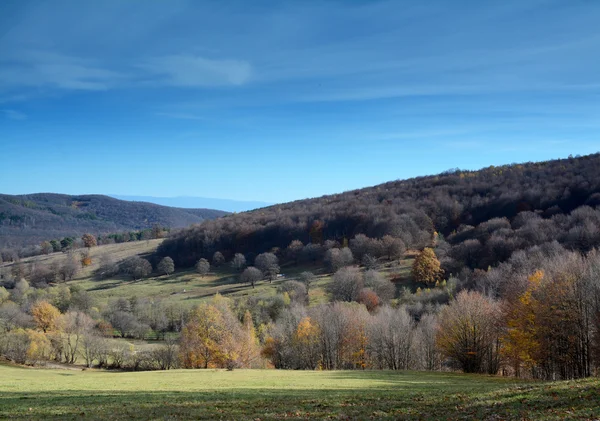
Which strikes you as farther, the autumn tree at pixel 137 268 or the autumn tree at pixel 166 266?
the autumn tree at pixel 166 266

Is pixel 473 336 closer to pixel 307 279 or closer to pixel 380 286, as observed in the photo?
pixel 380 286

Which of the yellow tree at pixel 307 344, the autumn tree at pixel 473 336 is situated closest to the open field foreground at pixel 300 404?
the autumn tree at pixel 473 336

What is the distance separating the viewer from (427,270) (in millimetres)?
119938

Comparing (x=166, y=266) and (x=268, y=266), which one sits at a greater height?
(x=166, y=266)

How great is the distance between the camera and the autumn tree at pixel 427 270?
11962 cm

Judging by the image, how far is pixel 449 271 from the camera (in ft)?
417

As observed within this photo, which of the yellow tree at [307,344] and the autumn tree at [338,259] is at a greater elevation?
the autumn tree at [338,259]

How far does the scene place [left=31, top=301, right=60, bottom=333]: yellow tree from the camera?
9182cm

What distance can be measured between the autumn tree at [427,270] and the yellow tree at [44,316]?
92.1 metres

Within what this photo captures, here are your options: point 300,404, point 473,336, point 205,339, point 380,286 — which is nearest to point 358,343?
point 473,336

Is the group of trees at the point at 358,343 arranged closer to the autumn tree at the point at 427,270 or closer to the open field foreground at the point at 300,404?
the open field foreground at the point at 300,404

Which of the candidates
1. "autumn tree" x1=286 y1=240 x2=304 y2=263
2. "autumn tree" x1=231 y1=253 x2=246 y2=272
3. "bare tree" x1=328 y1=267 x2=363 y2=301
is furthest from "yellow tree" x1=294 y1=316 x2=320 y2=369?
"autumn tree" x1=231 y1=253 x2=246 y2=272

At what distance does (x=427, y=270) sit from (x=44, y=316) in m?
97.9

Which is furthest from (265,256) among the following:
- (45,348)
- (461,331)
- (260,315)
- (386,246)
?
(461,331)
